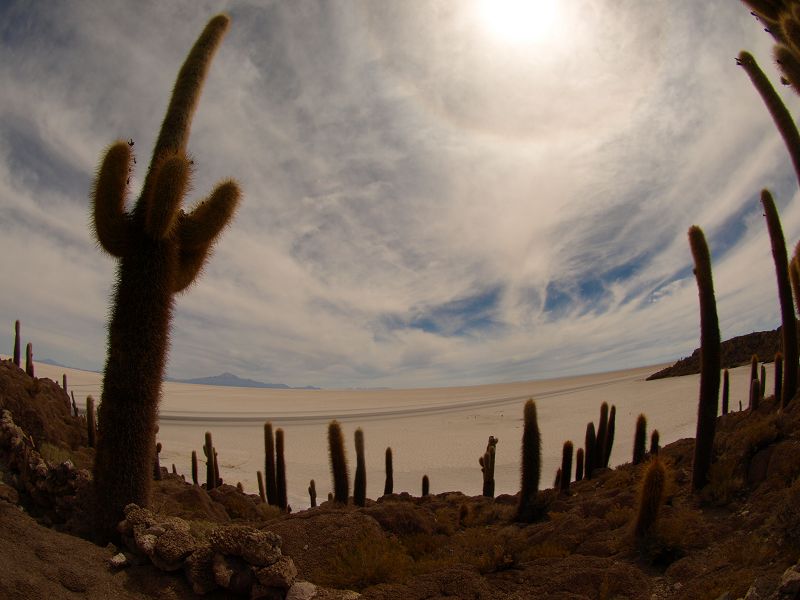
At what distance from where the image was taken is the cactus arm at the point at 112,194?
6566mm

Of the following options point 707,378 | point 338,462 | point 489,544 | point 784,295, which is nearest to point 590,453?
point 707,378

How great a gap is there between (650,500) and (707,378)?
11.3ft

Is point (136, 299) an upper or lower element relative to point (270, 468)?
upper

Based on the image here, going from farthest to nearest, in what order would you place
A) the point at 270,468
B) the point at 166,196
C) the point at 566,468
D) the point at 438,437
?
the point at 438,437
the point at 270,468
the point at 566,468
the point at 166,196

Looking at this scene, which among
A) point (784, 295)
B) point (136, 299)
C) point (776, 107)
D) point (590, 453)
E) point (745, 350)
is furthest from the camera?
point (745, 350)

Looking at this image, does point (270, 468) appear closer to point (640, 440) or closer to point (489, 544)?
point (489, 544)

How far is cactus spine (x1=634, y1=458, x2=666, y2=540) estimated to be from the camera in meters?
7.63

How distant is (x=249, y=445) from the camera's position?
32.7 m

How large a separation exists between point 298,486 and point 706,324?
17.9m

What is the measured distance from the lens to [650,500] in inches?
305

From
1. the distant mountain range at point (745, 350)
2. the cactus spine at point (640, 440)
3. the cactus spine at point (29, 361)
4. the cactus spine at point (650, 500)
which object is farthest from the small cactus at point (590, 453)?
the distant mountain range at point (745, 350)

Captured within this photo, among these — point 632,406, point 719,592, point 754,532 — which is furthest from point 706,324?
point 632,406

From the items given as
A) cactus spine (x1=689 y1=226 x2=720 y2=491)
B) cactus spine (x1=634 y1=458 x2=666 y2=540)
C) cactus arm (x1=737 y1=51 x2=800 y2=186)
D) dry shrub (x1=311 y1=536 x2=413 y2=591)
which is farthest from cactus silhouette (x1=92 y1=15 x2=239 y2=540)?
cactus arm (x1=737 y1=51 x2=800 y2=186)

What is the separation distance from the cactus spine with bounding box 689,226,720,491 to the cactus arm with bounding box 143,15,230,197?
1009 cm
